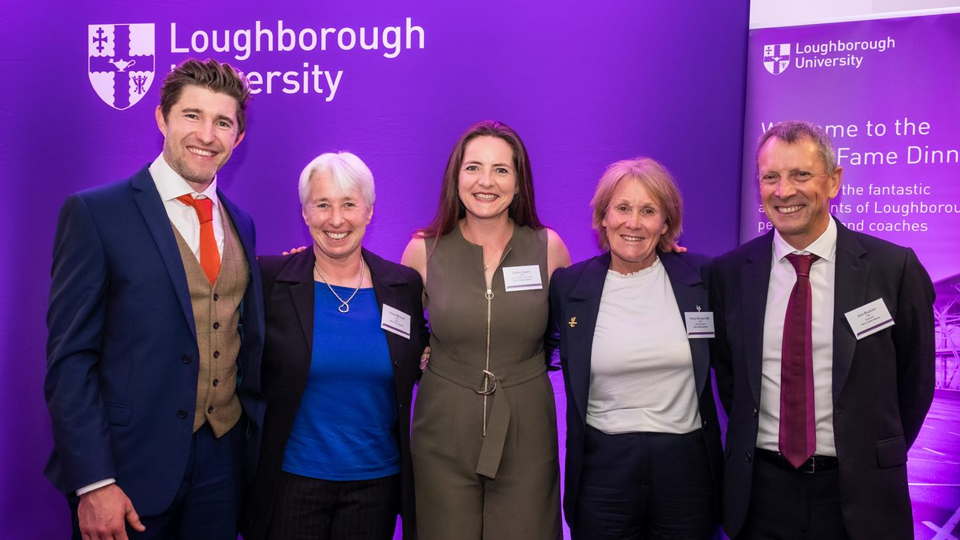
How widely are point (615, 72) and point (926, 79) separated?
1325 mm

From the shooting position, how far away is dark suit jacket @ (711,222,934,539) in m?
2.13

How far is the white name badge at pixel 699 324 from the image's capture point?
8.02ft

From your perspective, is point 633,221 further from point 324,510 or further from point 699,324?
point 324,510

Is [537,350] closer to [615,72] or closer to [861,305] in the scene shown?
[861,305]

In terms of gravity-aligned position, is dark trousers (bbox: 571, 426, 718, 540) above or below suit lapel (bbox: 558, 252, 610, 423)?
below

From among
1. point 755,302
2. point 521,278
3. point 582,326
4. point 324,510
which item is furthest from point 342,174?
point 755,302

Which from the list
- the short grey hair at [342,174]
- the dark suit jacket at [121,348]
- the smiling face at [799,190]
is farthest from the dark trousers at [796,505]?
the dark suit jacket at [121,348]

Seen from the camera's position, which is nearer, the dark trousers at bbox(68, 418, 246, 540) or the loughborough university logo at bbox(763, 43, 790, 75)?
the dark trousers at bbox(68, 418, 246, 540)

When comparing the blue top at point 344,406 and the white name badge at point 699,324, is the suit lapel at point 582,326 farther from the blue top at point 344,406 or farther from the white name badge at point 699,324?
the blue top at point 344,406

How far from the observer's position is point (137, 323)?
2023mm

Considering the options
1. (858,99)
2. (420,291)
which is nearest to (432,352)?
(420,291)

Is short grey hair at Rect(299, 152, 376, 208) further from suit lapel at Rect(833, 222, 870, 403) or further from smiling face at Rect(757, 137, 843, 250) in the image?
suit lapel at Rect(833, 222, 870, 403)

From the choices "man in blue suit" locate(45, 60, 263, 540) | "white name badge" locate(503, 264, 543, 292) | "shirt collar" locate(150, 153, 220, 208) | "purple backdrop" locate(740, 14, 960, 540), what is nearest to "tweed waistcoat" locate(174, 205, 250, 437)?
"man in blue suit" locate(45, 60, 263, 540)

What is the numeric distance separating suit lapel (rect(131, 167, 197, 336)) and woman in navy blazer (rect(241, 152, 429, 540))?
0.37 m
